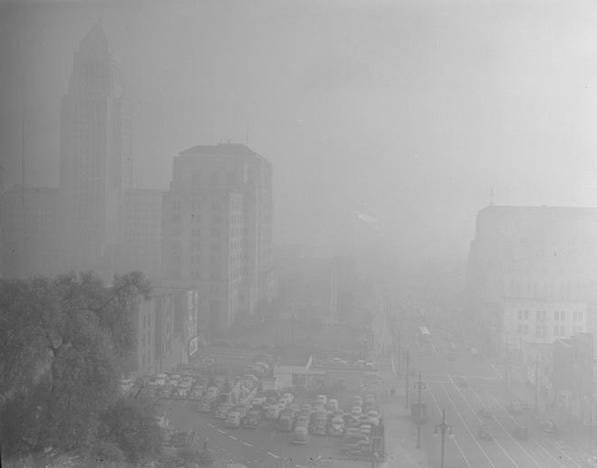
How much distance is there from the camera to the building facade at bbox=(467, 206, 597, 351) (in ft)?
12.8

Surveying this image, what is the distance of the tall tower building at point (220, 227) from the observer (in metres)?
4.36

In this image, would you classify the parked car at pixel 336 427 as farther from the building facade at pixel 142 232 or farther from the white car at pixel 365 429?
the building facade at pixel 142 232

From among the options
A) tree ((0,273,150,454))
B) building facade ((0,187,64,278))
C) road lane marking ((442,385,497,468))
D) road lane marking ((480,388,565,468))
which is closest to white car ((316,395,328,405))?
road lane marking ((442,385,497,468))

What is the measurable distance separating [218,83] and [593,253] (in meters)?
2.52

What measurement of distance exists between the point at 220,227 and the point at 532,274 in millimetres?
1943

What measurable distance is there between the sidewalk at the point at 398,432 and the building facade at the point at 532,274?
2.19 feet

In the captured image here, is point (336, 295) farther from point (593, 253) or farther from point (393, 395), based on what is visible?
point (593, 253)

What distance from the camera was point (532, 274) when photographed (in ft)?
13.1

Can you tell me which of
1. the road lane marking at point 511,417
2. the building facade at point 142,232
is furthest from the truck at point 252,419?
the road lane marking at point 511,417

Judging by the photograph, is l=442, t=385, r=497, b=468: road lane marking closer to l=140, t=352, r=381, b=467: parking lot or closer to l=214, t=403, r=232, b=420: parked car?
l=140, t=352, r=381, b=467: parking lot

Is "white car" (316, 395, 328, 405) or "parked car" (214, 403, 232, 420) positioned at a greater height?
"white car" (316, 395, 328, 405)

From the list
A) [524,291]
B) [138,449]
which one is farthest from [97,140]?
[524,291]

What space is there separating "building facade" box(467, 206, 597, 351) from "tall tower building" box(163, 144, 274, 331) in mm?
1373

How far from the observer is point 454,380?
13.2ft
